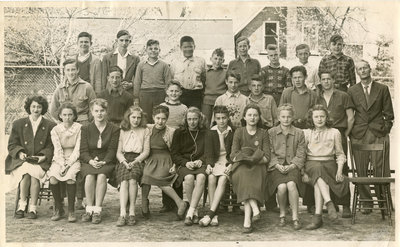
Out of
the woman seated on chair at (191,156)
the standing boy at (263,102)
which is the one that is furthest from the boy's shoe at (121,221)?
the standing boy at (263,102)

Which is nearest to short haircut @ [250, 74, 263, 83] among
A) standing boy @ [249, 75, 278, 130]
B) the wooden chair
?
standing boy @ [249, 75, 278, 130]

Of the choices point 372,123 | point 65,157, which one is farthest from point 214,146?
point 372,123

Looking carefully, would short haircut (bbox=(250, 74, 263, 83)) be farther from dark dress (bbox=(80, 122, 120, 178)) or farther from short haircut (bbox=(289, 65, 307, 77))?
dark dress (bbox=(80, 122, 120, 178))

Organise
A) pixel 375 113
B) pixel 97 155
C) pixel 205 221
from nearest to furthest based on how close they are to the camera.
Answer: pixel 205 221
pixel 97 155
pixel 375 113

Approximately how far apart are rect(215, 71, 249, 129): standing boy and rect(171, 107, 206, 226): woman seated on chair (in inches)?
8.0

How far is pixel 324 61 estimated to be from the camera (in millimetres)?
3676

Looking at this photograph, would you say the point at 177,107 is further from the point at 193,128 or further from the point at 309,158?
the point at 309,158

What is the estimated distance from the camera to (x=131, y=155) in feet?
11.5

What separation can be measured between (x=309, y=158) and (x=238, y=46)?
940 millimetres

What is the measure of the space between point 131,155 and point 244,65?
40.6 inches

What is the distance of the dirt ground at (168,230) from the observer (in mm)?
3398

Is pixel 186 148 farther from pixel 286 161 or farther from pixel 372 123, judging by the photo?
pixel 372 123

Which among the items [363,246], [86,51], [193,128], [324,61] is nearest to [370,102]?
[324,61]

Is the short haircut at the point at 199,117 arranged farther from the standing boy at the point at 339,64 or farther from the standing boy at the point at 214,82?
the standing boy at the point at 339,64
